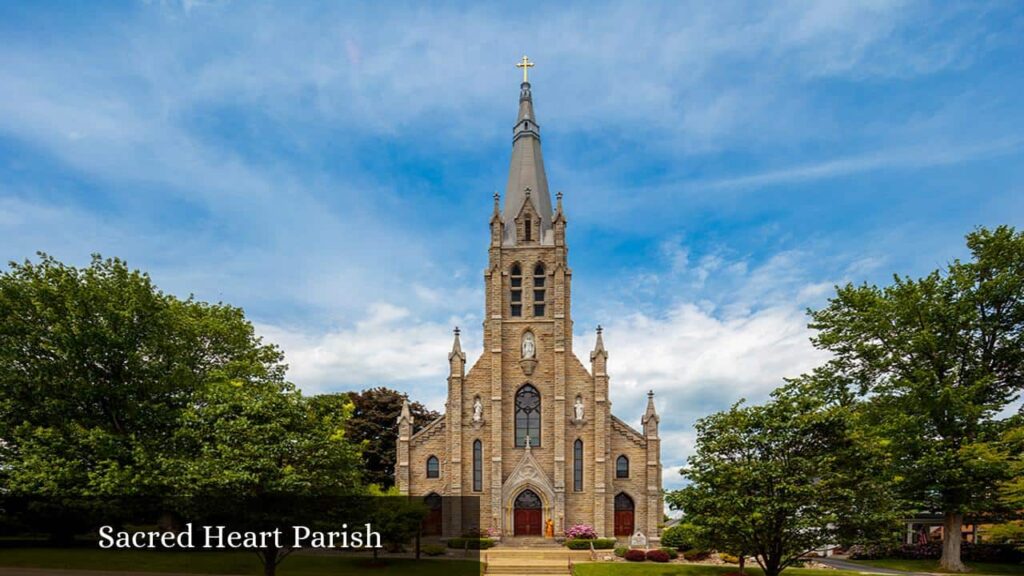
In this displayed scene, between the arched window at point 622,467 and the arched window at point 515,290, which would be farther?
the arched window at point 515,290

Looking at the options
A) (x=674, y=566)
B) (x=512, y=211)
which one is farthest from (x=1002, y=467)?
(x=512, y=211)

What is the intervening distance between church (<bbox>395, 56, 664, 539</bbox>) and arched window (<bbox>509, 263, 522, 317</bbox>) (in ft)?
0.25

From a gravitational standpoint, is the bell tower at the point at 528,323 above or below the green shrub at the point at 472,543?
above

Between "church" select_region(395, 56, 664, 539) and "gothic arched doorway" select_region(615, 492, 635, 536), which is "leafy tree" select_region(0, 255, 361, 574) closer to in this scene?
"church" select_region(395, 56, 664, 539)

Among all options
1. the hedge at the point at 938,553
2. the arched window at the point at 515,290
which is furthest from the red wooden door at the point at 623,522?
the arched window at the point at 515,290

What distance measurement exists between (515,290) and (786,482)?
95.0ft

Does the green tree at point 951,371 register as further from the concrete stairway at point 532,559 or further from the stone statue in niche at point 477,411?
the stone statue in niche at point 477,411

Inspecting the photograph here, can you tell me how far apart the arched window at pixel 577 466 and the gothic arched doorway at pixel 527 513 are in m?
2.62

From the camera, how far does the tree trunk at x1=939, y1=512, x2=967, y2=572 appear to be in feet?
105

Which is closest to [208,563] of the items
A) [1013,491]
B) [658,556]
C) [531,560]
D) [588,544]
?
[531,560]

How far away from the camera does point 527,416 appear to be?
45219mm

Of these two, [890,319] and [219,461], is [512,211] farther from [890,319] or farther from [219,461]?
[219,461]

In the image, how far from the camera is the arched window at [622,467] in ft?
145

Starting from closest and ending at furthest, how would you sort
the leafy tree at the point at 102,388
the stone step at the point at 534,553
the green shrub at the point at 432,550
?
the leafy tree at the point at 102,388 < the green shrub at the point at 432,550 < the stone step at the point at 534,553
